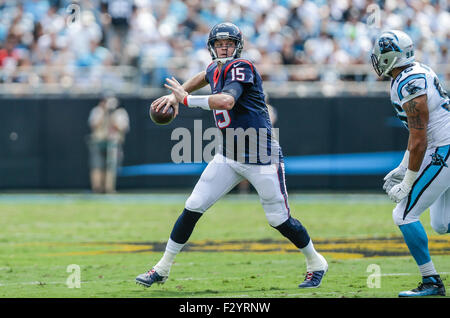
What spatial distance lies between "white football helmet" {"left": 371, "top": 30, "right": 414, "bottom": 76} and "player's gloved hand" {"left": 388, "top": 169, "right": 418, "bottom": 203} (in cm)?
80

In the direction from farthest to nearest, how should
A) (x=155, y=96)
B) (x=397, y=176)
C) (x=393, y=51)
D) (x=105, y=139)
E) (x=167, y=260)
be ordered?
1. (x=155, y=96)
2. (x=105, y=139)
3. (x=167, y=260)
4. (x=397, y=176)
5. (x=393, y=51)

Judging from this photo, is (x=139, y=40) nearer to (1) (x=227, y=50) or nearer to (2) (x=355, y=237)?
(2) (x=355, y=237)

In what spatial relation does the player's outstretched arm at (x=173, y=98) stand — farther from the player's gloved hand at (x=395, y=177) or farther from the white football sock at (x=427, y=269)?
the white football sock at (x=427, y=269)

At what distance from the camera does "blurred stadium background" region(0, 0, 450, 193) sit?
52.4ft

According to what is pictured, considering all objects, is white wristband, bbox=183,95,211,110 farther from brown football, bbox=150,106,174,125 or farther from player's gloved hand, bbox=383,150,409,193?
player's gloved hand, bbox=383,150,409,193

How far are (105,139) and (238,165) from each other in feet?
31.3

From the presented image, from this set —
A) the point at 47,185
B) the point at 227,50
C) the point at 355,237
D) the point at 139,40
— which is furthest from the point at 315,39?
the point at 227,50

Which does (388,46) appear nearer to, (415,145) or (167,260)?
(415,145)

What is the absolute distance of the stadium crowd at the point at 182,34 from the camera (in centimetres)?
1602

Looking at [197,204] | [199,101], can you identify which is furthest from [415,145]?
[197,204]

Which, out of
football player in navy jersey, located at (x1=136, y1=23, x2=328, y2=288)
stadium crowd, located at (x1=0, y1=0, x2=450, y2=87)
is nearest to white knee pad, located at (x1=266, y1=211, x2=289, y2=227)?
football player in navy jersey, located at (x1=136, y1=23, x2=328, y2=288)

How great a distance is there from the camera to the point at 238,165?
6516 mm

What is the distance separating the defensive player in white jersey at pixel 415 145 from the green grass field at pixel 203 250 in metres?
0.38
